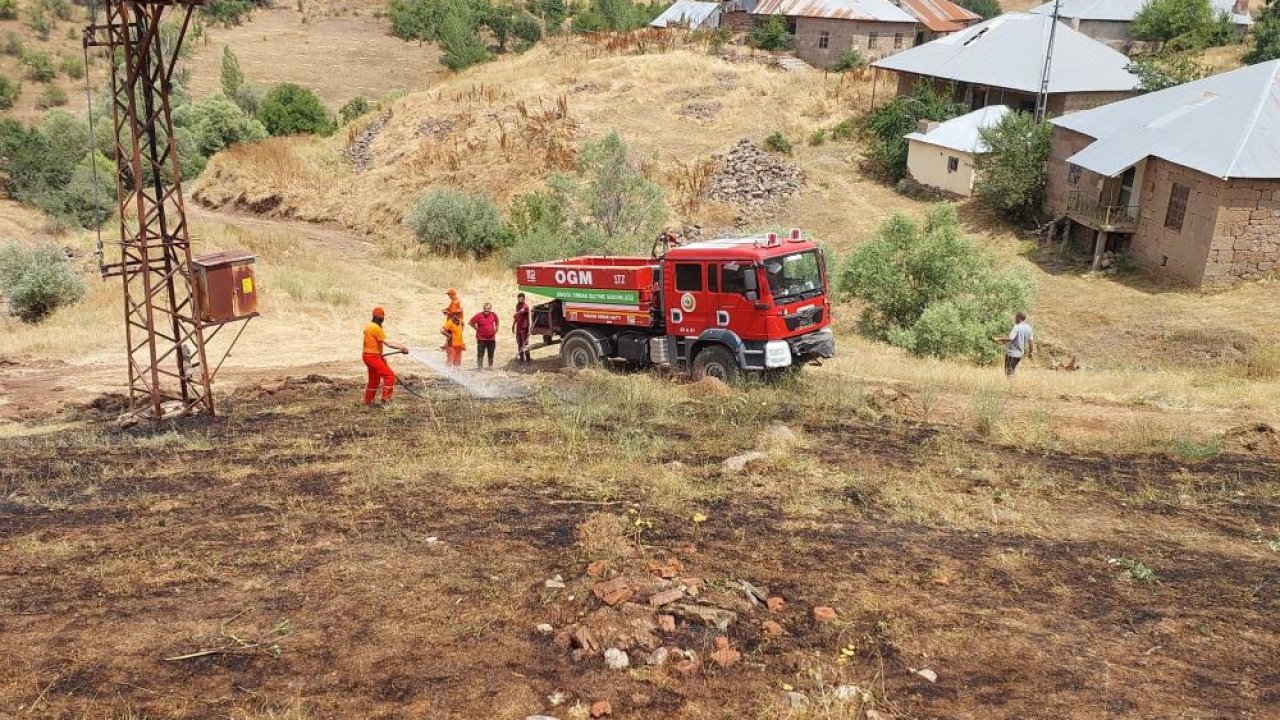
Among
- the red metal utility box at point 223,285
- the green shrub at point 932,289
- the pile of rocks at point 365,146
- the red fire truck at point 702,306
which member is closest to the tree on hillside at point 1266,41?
the green shrub at point 932,289

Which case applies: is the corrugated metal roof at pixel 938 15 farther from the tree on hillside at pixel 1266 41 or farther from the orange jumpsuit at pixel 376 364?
the orange jumpsuit at pixel 376 364

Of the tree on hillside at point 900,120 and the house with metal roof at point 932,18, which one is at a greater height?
the house with metal roof at point 932,18

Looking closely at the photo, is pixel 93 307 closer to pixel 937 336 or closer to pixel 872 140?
pixel 937 336

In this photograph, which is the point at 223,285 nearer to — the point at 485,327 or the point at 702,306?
the point at 485,327

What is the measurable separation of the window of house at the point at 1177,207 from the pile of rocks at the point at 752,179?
13.8 metres

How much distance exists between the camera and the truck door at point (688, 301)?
15.9m

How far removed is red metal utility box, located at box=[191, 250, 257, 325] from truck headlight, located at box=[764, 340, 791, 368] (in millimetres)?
8057

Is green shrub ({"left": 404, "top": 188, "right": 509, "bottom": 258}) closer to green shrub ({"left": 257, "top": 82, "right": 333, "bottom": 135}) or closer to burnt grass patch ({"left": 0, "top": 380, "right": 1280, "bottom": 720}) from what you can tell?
burnt grass patch ({"left": 0, "top": 380, "right": 1280, "bottom": 720})

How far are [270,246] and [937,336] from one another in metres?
21.4

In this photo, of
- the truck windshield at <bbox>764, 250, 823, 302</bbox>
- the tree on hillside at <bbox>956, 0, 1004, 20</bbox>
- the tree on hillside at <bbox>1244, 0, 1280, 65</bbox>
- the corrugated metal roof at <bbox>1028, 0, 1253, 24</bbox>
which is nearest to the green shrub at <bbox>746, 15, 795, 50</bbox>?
the corrugated metal roof at <bbox>1028, 0, 1253, 24</bbox>

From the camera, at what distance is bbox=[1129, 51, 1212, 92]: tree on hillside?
38.7 m

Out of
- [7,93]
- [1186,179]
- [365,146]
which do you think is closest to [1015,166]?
[1186,179]

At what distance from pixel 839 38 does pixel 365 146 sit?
25.9 meters

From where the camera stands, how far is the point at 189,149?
49844 millimetres
